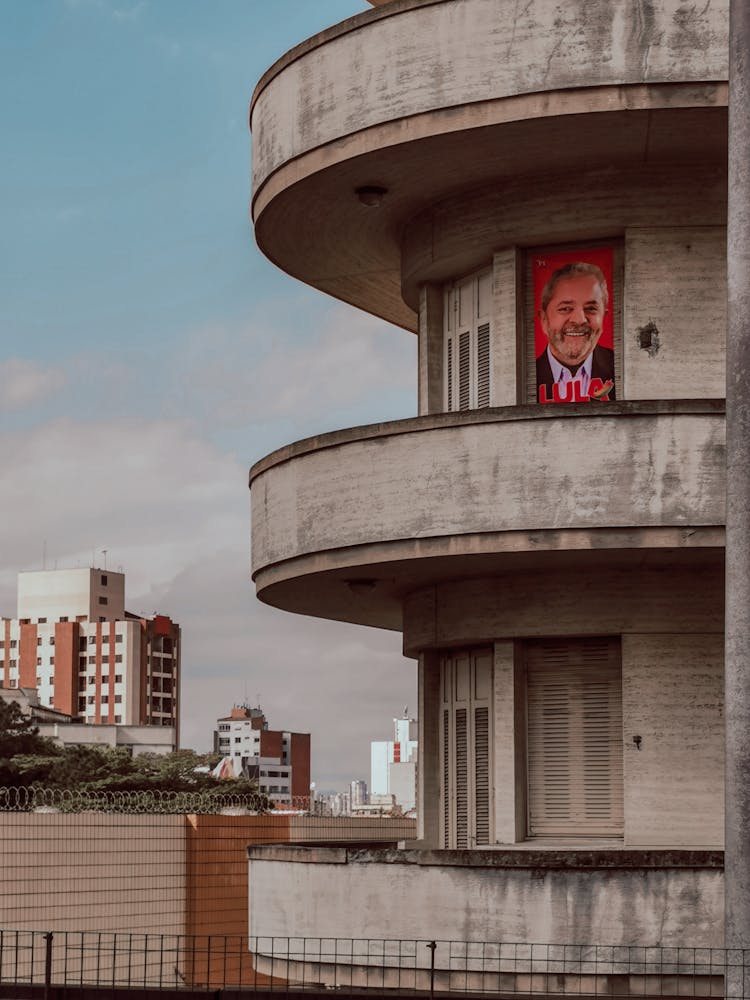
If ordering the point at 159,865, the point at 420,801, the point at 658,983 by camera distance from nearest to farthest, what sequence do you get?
the point at 658,983 → the point at 420,801 → the point at 159,865

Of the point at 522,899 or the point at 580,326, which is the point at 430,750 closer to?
the point at 522,899

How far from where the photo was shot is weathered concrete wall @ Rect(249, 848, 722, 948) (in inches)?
663

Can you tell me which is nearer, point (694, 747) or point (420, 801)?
point (694, 747)

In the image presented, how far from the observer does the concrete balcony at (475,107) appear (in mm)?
17656

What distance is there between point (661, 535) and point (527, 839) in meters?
4.21

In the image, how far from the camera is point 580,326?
20.4 meters

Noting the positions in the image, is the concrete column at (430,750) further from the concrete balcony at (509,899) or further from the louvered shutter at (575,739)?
the concrete balcony at (509,899)

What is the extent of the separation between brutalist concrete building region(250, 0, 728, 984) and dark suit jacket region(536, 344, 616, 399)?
4cm

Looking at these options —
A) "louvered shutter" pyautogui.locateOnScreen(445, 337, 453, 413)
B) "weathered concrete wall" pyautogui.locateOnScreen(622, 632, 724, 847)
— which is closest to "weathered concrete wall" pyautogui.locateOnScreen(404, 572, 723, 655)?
"weathered concrete wall" pyautogui.locateOnScreen(622, 632, 724, 847)

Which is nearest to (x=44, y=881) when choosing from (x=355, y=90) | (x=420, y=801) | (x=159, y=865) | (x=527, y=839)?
(x=159, y=865)

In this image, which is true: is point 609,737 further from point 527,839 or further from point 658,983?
point 658,983

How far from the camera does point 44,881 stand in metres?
26.8

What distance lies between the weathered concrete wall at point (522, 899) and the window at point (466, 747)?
2.45 meters

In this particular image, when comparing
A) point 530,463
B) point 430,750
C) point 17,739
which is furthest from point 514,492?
point 17,739
